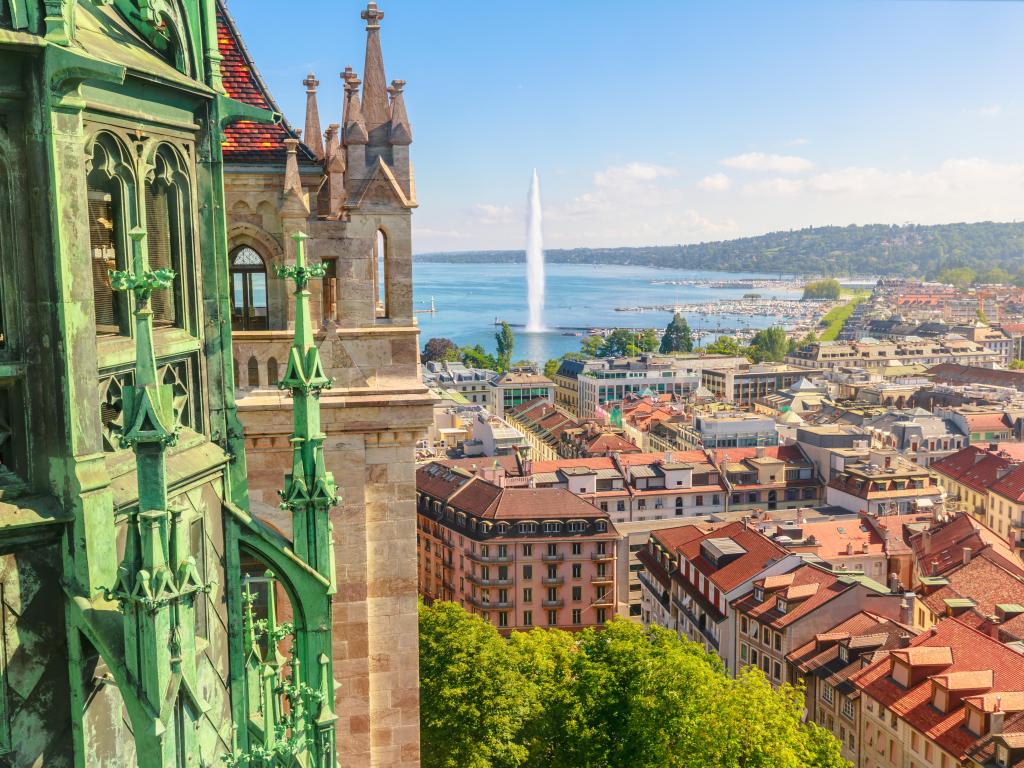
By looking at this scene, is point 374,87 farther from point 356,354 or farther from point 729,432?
point 729,432

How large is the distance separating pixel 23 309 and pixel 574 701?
3992 cm

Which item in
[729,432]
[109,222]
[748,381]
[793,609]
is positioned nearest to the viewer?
[109,222]

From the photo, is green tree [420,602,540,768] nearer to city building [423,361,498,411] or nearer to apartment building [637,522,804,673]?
apartment building [637,522,804,673]

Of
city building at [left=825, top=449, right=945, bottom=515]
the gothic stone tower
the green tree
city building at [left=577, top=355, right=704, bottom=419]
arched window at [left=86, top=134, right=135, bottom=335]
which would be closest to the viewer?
arched window at [left=86, top=134, right=135, bottom=335]

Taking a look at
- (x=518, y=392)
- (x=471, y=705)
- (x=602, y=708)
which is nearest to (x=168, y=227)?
(x=602, y=708)

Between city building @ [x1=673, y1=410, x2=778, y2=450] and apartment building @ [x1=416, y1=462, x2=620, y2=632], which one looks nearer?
apartment building @ [x1=416, y1=462, x2=620, y2=632]

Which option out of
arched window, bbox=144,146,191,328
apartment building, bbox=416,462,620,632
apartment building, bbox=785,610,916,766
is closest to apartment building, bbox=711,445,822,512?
apartment building, bbox=416,462,620,632

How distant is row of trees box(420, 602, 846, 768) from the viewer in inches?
1543

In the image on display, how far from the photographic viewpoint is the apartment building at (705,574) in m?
60.2

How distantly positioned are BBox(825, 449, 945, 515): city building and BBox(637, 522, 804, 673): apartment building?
18723mm

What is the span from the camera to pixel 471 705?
44438mm

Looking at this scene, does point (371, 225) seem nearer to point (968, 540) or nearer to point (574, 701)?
point (574, 701)

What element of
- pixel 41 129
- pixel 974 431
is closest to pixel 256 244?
pixel 41 129

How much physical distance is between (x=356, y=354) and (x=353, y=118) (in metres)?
3.28
